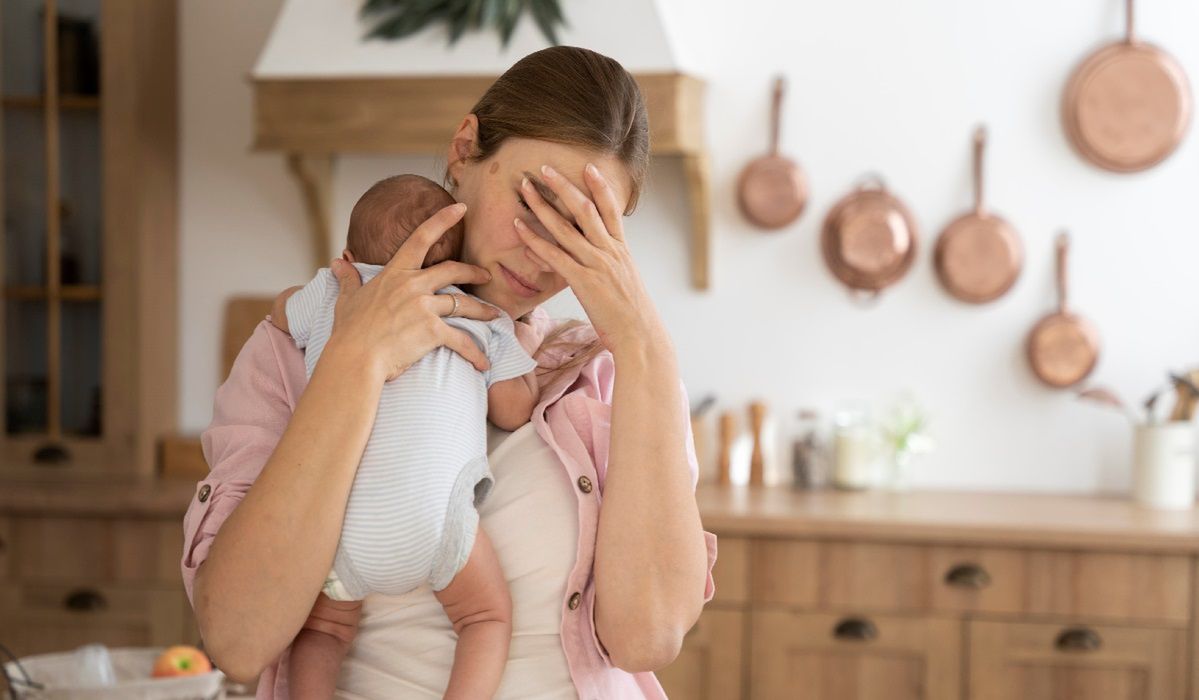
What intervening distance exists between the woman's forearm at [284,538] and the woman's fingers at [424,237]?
6.2 inches

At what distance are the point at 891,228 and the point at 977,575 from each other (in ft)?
3.04

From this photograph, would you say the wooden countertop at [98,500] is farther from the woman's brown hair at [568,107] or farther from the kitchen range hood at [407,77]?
the woman's brown hair at [568,107]

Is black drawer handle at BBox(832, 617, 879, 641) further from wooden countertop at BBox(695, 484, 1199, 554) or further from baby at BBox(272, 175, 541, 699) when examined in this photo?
baby at BBox(272, 175, 541, 699)

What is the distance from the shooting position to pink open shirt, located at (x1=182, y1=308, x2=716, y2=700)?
46.3 inches

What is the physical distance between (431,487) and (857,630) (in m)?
1.87

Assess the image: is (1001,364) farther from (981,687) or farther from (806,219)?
(981,687)

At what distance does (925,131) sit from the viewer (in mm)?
3279

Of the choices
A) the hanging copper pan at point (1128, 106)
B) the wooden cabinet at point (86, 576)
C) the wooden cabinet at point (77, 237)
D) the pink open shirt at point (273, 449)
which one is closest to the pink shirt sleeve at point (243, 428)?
the pink open shirt at point (273, 449)

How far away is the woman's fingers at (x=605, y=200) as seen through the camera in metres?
1.24

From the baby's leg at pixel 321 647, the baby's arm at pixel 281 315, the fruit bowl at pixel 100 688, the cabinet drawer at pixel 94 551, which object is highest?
the baby's arm at pixel 281 315

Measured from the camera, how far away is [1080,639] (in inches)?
108

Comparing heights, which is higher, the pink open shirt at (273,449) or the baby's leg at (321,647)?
the pink open shirt at (273,449)

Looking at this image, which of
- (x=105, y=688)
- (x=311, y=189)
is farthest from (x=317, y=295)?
(x=311, y=189)

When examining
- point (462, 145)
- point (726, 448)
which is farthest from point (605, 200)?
point (726, 448)
